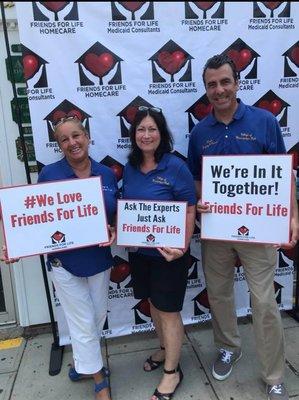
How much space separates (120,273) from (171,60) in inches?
63.9

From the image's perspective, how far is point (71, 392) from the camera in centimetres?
264

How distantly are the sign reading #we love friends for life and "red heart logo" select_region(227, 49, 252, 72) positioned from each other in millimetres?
1259

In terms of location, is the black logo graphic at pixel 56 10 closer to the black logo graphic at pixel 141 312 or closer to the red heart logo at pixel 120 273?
the red heart logo at pixel 120 273

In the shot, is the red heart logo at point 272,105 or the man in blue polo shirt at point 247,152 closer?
the man in blue polo shirt at point 247,152

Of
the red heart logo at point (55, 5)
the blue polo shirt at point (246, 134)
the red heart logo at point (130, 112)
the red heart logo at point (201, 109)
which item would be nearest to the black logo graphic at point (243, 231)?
the blue polo shirt at point (246, 134)

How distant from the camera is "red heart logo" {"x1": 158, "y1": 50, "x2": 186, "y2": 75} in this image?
2764mm

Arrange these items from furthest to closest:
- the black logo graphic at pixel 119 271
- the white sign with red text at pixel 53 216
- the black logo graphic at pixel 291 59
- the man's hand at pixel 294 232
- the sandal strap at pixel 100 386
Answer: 1. the black logo graphic at pixel 119 271
2. the black logo graphic at pixel 291 59
3. the sandal strap at pixel 100 386
4. the man's hand at pixel 294 232
5. the white sign with red text at pixel 53 216

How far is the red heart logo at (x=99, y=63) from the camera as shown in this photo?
8.75 feet

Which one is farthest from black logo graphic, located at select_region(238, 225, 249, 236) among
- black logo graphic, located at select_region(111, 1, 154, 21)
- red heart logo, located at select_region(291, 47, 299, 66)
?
black logo graphic, located at select_region(111, 1, 154, 21)

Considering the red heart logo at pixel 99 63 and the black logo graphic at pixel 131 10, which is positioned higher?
the black logo graphic at pixel 131 10

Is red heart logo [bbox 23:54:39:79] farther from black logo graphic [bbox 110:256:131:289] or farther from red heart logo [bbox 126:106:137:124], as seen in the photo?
black logo graphic [bbox 110:256:131:289]

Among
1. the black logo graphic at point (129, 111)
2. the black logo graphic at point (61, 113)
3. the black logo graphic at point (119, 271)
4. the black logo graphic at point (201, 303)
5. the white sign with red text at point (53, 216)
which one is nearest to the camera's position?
the white sign with red text at point (53, 216)

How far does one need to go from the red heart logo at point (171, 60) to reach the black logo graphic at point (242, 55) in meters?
0.33

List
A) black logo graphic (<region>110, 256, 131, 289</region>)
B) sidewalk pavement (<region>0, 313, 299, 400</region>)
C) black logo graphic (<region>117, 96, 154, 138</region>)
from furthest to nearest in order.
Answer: black logo graphic (<region>110, 256, 131, 289</region>), black logo graphic (<region>117, 96, 154, 138</region>), sidewalk pavement (<region>0, 313, 299, 400</region>)
